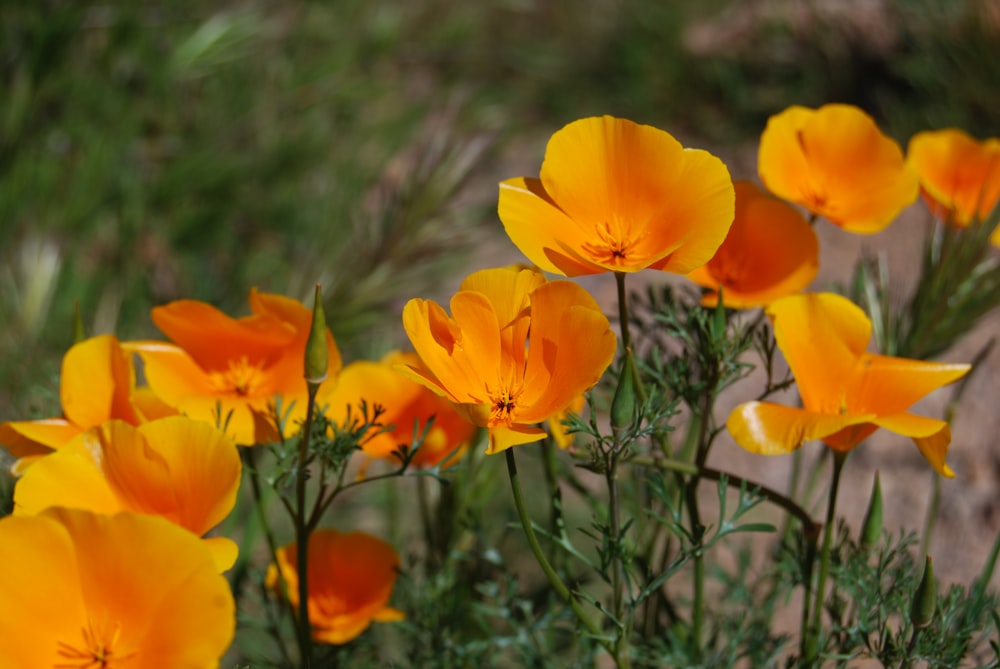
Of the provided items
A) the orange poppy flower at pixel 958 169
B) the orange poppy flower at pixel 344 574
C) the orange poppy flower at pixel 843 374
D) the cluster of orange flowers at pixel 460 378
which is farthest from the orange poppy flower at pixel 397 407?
the orange poppy flower at pixel 958 169

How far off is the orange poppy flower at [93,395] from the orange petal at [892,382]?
0.59 meters

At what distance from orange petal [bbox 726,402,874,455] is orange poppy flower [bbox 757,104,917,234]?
0.26m

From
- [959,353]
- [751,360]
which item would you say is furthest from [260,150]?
[959,353]

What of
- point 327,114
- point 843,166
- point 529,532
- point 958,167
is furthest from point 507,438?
point 327,114

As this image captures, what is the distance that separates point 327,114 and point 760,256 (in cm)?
262

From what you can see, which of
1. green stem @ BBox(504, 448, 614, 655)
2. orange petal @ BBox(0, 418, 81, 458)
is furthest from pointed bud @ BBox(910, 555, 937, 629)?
orange petal @ BBox(0, 418, 81, 458)

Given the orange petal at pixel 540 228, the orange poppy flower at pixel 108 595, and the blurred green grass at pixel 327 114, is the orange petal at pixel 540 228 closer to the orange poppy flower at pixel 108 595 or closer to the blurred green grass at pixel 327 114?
the orange poppy flower at pixel 108 595

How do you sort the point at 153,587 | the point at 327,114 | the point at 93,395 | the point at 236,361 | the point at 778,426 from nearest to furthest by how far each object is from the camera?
the point at 153,587 < the point at 778,426 < the point at 93,395 < the point at 236,361 < the point at 327,114

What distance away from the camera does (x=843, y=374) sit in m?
0.88

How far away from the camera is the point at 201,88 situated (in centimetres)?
324

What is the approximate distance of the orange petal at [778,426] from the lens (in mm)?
792

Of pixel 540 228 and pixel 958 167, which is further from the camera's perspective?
pixel 958 167

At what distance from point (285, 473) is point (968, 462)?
1.46m

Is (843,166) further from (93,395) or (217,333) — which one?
(93,395)
